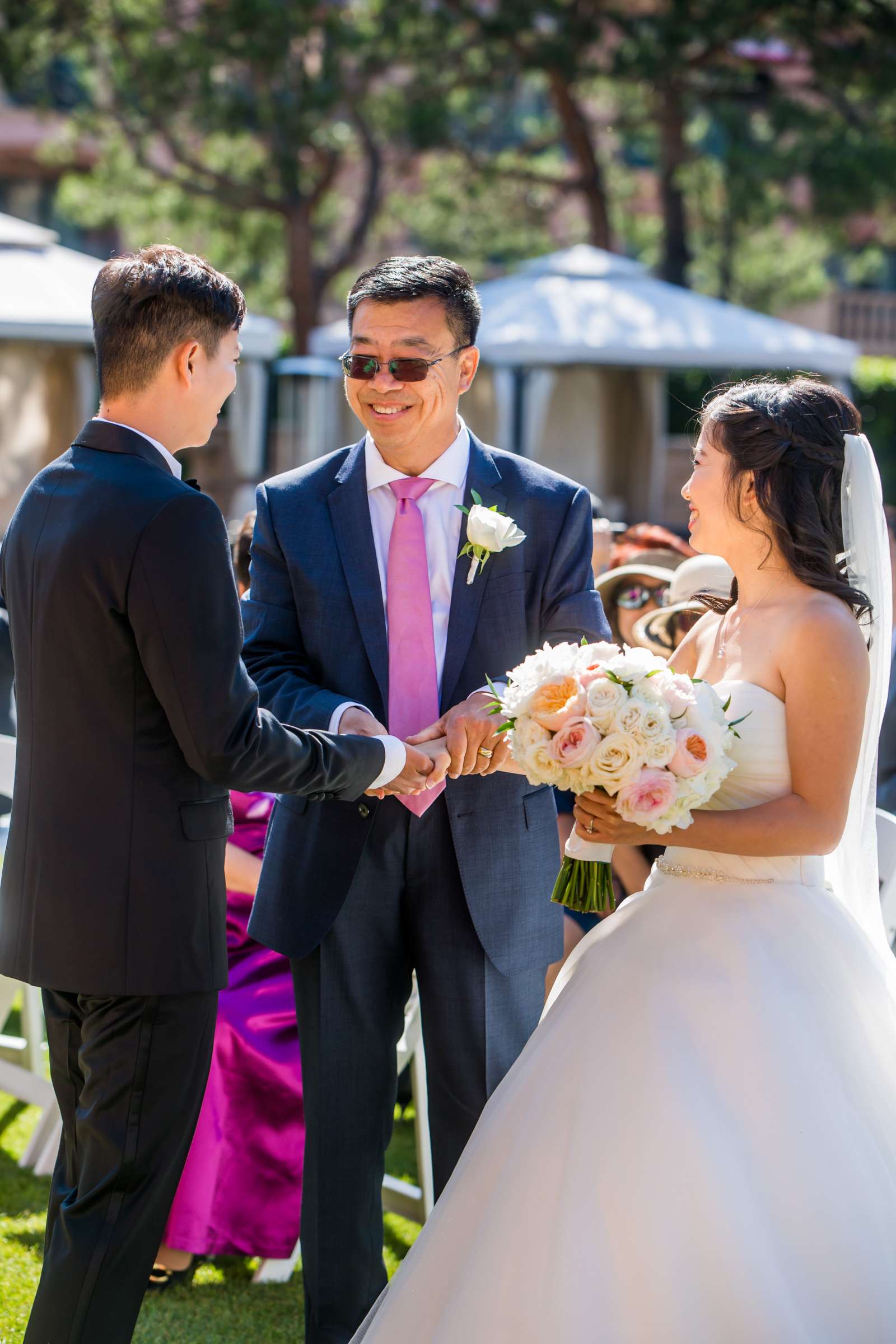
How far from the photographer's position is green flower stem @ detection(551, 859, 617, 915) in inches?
116

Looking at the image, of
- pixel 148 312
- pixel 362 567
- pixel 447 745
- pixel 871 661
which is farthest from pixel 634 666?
pixel 148 312

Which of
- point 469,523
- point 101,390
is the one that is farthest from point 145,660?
point 469,523

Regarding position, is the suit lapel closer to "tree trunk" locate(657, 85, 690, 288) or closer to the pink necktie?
the pink necktie

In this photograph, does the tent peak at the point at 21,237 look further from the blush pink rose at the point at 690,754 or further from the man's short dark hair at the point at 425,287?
the blush pink rose at the point at 690,754

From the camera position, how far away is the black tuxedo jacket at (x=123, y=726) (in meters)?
2.45

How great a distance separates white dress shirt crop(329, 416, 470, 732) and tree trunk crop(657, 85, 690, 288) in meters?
17.1

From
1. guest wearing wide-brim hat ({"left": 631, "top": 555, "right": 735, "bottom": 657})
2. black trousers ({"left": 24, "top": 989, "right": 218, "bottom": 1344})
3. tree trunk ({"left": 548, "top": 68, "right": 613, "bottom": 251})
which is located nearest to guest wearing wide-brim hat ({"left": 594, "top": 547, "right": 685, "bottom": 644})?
guest wearing wide-brim hat ({"left": 631, "top": 555, "right": 735, "bottom": 657})

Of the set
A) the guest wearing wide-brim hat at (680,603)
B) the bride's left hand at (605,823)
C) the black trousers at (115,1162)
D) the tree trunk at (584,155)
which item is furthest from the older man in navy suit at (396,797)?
the tree trunk at (584,155)

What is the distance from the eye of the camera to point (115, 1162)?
2.58 meters

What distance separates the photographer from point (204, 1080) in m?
2.73

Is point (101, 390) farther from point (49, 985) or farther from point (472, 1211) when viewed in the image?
point (472, 1211)

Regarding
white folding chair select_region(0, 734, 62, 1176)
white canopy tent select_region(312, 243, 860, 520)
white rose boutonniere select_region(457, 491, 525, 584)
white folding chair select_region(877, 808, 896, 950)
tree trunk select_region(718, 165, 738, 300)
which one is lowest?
white folding chair select_region(0, 734, 62, 1176)

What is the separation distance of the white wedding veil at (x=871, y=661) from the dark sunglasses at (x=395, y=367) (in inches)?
37.3

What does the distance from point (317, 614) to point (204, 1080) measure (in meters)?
1.04
